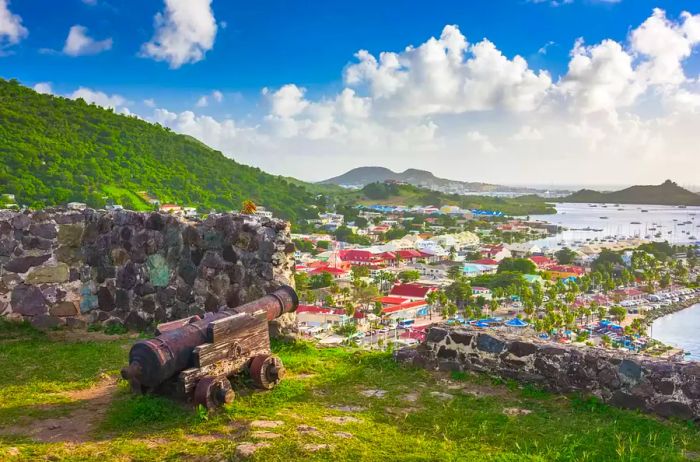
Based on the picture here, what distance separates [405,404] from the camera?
13.7ft

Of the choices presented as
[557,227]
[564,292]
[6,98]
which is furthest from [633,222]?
[6,98]

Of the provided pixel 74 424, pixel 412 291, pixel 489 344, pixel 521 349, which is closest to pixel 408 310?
pixel 412 291

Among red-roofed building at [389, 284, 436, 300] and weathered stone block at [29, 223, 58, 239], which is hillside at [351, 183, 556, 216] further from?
weathered stone block at [29, 223, 58, 239]

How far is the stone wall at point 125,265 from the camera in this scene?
625cm

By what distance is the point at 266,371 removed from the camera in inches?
176

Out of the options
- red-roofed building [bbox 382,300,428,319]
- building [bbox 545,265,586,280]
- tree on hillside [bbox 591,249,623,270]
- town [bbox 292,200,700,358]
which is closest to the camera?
town [bbox 292,200,700,358]

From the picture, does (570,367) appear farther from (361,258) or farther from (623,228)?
(623,228)

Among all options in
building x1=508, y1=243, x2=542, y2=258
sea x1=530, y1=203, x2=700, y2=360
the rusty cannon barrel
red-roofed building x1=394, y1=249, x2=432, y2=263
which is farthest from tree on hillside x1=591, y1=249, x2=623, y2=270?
the rusty cannon barrel

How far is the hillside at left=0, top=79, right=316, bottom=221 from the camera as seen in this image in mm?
44344

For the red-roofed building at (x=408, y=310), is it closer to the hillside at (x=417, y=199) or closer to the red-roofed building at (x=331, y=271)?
the red-roofed building at (x=331, y=271)

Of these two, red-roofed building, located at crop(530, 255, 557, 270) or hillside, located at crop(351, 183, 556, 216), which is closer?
red-roofed building, located at crop(530, 255, 557, 270)

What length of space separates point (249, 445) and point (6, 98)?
190 ft

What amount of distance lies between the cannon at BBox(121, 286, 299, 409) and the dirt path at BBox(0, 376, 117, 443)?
30 centimetres

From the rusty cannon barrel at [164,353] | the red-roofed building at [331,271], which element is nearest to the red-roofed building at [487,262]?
the red-roofed building at [331,271]
